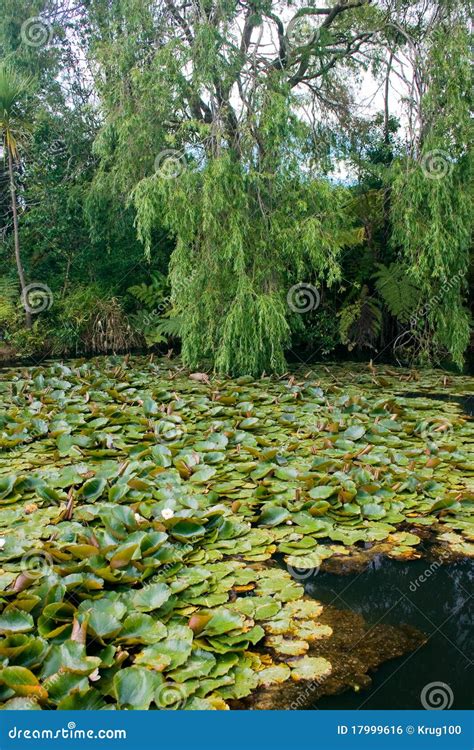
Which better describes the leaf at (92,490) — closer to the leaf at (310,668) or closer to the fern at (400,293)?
the leaf at (310,668)

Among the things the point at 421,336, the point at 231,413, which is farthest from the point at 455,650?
Answer: the point at 421,336

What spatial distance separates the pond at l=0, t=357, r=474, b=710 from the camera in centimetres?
209

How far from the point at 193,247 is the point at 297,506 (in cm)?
432

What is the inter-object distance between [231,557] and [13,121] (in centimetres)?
913

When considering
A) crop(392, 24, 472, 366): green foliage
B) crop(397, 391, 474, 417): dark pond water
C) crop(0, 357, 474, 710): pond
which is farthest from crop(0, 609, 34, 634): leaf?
crop(392, 24, 472, 366): green foliage

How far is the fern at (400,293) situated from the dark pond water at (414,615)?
5437 mm

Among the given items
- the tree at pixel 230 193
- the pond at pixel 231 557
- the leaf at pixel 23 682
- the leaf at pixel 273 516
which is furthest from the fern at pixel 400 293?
the leaf at pixel 23 682

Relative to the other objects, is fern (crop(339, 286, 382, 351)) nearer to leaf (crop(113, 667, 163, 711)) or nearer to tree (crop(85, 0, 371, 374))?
tree (crop(85, 0, 371, 374))

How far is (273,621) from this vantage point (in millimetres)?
2451

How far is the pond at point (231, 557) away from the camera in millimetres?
2088

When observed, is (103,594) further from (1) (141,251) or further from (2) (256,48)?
(1) (141,251)

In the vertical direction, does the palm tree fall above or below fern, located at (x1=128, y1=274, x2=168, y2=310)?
above

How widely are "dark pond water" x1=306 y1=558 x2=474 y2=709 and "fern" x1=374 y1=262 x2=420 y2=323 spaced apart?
5437 millimetres

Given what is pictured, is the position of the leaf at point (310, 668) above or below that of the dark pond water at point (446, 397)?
below
